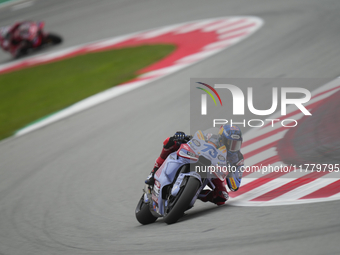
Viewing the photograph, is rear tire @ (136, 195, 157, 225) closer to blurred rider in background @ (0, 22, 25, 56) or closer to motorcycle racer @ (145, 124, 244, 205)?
motorcycle racer @ (145, 124, 244, 205)

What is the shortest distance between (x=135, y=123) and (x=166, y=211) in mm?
4484

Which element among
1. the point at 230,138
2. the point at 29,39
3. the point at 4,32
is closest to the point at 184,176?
the point at 230,138

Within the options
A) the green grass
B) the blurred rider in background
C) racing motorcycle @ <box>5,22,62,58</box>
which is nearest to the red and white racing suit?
the green grass

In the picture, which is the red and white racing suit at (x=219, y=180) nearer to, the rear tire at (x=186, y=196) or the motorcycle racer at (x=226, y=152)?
the motorcycle racer at (x=226, y=152)

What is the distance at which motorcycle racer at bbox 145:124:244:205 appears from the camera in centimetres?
429

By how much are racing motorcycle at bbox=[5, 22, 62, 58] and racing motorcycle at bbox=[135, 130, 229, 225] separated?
1291 cm

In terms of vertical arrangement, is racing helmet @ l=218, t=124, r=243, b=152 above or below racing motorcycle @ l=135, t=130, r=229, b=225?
above

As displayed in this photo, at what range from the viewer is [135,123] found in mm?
8812

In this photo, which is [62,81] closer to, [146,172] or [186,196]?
[146,172]

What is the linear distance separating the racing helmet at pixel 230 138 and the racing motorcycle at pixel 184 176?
0.41 ft

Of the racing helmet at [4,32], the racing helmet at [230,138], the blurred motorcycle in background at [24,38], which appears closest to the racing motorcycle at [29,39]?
the blurred motorcycle in background at [24,38]

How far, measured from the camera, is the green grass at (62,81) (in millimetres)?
11008

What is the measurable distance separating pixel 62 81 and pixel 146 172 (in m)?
7.18

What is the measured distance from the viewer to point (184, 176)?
4.27 m
